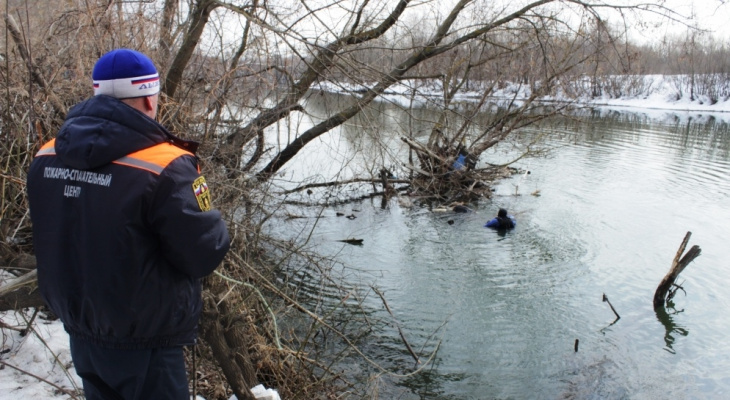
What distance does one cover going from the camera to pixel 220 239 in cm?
216

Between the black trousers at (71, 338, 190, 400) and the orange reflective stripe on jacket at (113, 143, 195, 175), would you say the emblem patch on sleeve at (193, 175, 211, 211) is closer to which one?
the orange reflective stripe on jacket at (113, 143, 195, 175)

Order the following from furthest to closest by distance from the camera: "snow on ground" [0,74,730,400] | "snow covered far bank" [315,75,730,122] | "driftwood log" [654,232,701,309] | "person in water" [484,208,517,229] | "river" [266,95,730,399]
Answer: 1. "snow covered far bank" [315,75,730,122]
2. "person in water" [484,208,517,229]
3. "driftwood log" [654,232,701,309]
4. "river" [266,95,730,399]
5. "snow on ground" [0,74,730,400]

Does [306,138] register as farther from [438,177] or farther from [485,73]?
[485,73]

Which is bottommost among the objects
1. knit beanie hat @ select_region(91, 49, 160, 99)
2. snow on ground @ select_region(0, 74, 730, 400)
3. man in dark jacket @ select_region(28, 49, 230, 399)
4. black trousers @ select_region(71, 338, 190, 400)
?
snow on ground @ select_region(0, 74, 730, 400)

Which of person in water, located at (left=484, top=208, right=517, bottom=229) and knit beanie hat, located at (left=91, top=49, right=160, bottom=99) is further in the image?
person in water, located at (left=484, top=208, right=517, bottom=229)

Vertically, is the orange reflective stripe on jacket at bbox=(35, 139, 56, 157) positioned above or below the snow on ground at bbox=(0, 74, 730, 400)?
above

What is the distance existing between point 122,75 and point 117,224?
0.56 meters

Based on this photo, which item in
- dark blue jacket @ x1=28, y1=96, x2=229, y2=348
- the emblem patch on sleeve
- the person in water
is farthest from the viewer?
the person in water

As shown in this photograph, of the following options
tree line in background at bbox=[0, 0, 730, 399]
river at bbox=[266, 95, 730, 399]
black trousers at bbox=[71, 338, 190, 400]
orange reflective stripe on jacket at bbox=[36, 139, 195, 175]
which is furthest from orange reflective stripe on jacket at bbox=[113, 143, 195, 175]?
river at bbox=[266, 95, 730, 399]

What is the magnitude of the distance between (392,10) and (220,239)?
7.42m

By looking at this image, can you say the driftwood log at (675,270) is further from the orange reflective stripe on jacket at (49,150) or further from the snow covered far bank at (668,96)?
Result: the snow covered far bank at (668,96)

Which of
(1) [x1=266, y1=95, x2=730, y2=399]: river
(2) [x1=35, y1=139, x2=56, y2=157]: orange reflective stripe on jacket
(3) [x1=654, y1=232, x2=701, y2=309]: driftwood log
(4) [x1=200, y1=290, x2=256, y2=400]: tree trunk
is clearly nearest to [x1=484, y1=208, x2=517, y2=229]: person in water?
(1) [x1=266, y1=95, x2=730, y2=399]: river

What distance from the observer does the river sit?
6.56 m

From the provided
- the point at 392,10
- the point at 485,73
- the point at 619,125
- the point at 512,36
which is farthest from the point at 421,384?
the point at 619,125
